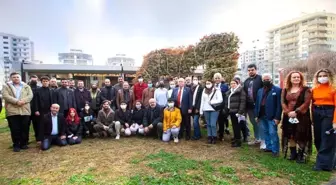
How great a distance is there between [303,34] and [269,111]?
83377mm

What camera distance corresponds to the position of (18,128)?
19.1 feet

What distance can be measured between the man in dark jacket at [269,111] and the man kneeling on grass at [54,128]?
4.77 metres

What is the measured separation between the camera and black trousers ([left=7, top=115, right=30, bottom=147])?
5.75 metres

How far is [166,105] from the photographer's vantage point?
7180mm

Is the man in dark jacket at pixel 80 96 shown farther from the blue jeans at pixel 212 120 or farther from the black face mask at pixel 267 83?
the black face mask at pixel 267 83

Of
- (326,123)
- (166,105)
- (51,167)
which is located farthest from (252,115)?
(51,167)

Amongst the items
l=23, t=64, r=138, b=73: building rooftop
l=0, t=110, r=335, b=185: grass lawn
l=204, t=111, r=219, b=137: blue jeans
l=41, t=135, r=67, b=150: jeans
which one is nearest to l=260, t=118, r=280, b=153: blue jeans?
l=0, t=110, r=335, b=185: grass lawn

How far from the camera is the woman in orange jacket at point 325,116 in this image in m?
4.16

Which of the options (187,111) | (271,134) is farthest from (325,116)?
(187,111)

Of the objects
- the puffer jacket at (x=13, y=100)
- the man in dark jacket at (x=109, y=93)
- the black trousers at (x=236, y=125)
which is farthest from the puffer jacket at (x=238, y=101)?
the puffer jacket at (x=13, y=100)

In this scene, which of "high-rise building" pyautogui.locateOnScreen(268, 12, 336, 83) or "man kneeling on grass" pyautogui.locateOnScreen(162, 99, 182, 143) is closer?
"man kneeling on grass" pyautogui.locateOnScreen(162, 99, 182, 143)

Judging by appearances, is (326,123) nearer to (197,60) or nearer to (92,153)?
(92,153)

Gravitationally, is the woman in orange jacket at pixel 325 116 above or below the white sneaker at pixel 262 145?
above

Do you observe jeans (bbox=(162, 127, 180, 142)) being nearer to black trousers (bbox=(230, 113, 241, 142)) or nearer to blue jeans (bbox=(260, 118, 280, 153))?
black trousers (bbox=(230, 113, 241, 142))
